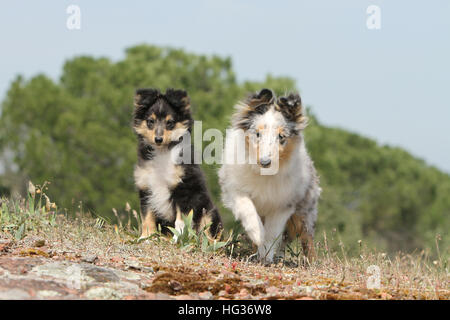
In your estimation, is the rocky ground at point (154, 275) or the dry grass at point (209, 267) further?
the dry grass at point (209, 267)

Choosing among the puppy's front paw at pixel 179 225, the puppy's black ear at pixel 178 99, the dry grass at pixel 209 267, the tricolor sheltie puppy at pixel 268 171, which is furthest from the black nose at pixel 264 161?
the puppy's black ear at pixel 178 99

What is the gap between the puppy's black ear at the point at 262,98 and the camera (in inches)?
326

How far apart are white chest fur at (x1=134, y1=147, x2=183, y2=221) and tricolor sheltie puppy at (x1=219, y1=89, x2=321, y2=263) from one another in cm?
78

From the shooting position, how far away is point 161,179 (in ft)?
28.2

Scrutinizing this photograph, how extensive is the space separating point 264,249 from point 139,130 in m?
2.59

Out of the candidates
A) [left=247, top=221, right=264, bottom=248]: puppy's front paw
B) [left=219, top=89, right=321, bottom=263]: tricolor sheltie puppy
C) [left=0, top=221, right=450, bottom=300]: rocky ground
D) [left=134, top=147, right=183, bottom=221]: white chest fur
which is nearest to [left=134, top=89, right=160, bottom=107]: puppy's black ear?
[left=134, top=147, right=183, bottom=221]: white chest fur

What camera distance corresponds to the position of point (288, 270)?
7.56 meters

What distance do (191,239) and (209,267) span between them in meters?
1.15

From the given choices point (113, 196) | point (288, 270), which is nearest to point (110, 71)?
point (113, 196)

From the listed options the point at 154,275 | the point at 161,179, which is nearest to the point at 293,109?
the point at 161,179

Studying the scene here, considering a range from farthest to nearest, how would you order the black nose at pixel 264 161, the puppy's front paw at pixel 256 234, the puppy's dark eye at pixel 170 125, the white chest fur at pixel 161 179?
1. the puppy's dark eye at pixel 170 125
2. the white chest fur at pixel 161 179
3. the puppy's front paw at pixel 256 234
4. the black nose at pixel 264 161

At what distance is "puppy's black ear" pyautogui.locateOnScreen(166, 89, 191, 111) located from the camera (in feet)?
29.2

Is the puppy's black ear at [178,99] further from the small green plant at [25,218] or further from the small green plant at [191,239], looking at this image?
the small green plant at [25,218]

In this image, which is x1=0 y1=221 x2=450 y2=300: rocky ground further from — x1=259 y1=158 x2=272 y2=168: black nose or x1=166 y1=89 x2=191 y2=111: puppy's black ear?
x1=166 y1=89 x2=191 y2=111: puppy's black ear
